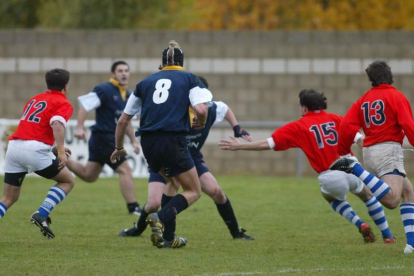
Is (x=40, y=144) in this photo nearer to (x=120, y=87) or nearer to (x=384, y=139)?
(x=120, y=87)

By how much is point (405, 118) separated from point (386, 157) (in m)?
0.43

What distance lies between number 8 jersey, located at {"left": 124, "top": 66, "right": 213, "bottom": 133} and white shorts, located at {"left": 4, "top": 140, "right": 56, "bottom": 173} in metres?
1.16

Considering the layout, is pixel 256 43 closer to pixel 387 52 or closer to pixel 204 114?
pixel 387 52

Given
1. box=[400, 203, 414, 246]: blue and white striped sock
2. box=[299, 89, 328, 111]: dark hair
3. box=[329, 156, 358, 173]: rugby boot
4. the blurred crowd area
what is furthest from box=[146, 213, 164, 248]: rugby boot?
the blurred crowd area

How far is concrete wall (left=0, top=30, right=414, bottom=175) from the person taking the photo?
18.7m

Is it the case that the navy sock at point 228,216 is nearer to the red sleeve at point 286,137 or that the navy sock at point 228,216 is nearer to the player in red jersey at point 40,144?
the red sleeve at point 286,137

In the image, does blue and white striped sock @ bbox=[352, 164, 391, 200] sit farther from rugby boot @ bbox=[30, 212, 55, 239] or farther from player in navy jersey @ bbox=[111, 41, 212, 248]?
rugby boot @ bbox=[30, 212, 55, 239]

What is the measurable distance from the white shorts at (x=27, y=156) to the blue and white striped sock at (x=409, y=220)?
11.6 ft

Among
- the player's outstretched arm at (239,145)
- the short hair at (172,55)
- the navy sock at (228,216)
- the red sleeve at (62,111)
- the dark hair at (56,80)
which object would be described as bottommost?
the navy sock at (228,216)

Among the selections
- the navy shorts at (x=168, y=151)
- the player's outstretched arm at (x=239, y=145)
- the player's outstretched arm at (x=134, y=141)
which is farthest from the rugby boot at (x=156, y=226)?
the player's outstretched arm at (x=134, y=141)

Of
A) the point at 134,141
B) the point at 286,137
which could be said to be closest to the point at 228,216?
the point at 286,137

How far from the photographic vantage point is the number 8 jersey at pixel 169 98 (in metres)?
7.95

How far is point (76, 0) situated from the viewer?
25.4 metres

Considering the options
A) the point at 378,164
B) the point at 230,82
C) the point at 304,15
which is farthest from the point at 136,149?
the point at 304,15
